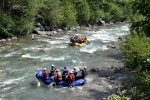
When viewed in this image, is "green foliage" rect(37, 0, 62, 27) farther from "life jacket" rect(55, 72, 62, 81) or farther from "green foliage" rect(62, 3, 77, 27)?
"life jacket" rect(55, 72, 62, 81)

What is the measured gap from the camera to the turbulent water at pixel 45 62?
13.1m

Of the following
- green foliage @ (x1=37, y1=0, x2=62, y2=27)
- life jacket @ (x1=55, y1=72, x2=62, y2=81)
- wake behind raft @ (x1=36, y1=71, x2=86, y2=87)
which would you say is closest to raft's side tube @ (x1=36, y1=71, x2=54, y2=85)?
wake behind raft @ (x1=36, y1=71, x2=86, y2=87)

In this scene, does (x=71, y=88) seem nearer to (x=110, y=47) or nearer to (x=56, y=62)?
(x=56, y=62)

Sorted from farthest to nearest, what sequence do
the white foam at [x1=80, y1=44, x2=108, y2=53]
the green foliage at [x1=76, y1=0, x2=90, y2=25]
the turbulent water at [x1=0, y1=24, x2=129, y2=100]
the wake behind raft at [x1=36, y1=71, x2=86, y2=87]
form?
the green foliage at [x1=76, y1=0, x2=90, y2=25] < the white foam at [x1=80, y1=44, x2=108, y2=53] < the wake behind raft at [x1=36, y1=71, x2=86, y2=87] < the turbulent water at [x1=0, y1=24, x2=129, y2=100]

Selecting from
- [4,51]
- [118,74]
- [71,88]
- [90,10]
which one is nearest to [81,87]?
[71,88]

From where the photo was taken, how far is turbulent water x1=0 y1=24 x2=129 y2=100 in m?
13.1

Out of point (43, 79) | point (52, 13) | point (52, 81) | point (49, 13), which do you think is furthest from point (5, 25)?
point (52, 81)

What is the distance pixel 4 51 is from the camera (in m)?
21.4

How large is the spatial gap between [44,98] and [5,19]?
15809 millimetres

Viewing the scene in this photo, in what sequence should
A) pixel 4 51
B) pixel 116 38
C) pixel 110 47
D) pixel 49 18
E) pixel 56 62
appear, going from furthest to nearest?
1. pixel 49 18
2. pixel 116 38
3. pixel 110 47
4. pixel 4 51
5. pixel 56 62

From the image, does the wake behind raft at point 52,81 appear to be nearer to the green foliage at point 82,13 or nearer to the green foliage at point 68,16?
the green foliage at point 68,16

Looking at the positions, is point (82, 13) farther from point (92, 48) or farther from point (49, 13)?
point (92, 48)

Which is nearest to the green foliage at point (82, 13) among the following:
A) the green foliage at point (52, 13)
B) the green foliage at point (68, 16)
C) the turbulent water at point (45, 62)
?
the green foliage at point (52, 13)

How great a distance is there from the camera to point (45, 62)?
60.3 ft
